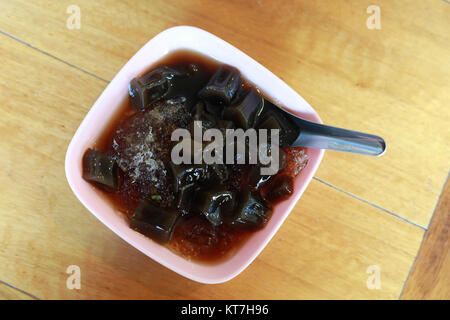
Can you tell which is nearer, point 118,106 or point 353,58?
point 118,106

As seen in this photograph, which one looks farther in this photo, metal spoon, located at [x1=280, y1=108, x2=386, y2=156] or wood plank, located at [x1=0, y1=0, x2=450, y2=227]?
wood plank, located at [x1=0, y1=0, x2=450, y2=227]

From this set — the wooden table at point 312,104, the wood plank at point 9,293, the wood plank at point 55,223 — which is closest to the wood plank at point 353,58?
the wooden table at point 312,104

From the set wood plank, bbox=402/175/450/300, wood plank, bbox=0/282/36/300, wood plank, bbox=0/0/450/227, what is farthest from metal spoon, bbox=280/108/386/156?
wood plank, bbox=0/282/36/300

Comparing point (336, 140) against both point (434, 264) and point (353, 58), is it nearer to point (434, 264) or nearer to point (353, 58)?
point (353, 58)

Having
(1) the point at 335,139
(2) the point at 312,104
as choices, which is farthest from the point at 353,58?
(1) the point at 335,139

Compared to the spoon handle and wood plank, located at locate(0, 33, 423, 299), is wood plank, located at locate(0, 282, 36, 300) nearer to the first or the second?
wood plank, located at locate(0, 33, 423, 299)

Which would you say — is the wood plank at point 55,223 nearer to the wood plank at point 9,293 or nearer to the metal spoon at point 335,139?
the wood plank at point 9,293
